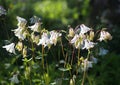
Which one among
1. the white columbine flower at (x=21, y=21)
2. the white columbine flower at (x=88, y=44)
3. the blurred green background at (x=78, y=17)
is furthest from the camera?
the blurred green background at (x=78, y=17)

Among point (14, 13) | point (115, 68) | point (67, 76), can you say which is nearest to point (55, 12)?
point (14, 13)

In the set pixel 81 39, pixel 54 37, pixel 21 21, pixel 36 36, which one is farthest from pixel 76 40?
pixel 21 21

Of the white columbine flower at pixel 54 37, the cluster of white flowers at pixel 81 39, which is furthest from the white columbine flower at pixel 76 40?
the white columbine flower at pixel 54 37

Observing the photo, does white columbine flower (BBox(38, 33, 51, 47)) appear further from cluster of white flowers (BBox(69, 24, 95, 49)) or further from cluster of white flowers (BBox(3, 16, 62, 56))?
cluster of white flowers (BBox(69, 24, 95, 49))

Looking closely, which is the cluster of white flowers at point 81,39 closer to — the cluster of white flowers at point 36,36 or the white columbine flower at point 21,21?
the cluster of white flowers at point 36,36

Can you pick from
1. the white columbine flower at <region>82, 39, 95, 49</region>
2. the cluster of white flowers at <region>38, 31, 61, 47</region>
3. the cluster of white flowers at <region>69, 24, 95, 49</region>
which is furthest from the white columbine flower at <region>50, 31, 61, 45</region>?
the white columbine flower at <region>82, 39, 95, 49</region>

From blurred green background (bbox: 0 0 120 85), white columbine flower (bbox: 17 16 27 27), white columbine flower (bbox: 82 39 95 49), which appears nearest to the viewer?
white columbine flower (bbox: 82 39 95 49)

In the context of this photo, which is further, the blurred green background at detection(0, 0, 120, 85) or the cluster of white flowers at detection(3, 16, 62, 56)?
the blurred green background at detection(0, 0, 120, 85)

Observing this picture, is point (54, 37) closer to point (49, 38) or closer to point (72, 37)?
point (49, 38)
